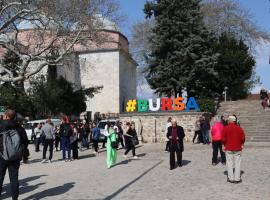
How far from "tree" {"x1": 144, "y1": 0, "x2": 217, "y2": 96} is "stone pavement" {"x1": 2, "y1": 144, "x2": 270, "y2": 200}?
20.9 meters

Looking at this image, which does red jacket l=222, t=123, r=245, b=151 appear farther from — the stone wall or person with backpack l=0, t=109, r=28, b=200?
the stone wall

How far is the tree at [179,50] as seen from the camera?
38.9 metres

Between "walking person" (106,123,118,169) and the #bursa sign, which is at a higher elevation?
the #bursa sign

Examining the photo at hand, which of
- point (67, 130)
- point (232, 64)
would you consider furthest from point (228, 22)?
point (67, 130)

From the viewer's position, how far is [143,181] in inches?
510

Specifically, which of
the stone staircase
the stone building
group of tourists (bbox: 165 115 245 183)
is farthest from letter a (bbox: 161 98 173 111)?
the stone building

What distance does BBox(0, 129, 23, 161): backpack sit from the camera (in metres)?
9.70

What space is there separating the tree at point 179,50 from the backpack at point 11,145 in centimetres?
2933

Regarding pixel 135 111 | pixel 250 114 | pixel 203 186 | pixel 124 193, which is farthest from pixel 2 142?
pixel 250 114

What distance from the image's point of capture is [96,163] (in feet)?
61.3

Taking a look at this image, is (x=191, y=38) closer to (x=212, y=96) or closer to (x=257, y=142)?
(x=212, y=96)

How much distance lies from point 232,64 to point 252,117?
14593 millimetres

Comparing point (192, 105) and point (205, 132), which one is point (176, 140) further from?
point (192, 105)

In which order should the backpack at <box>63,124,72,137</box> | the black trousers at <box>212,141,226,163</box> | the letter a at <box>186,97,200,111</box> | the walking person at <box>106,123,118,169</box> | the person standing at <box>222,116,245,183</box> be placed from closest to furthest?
1. the person standing at <box>222,116,245,183</box>
2. the black trousers at <box>212,141,226,163</box>
3. the walking person at <box>106,123,118,169</box>
4. the backpack at <box>63,124,72,137</box>
5. the letter a at <box>186,97,200,111</box>
